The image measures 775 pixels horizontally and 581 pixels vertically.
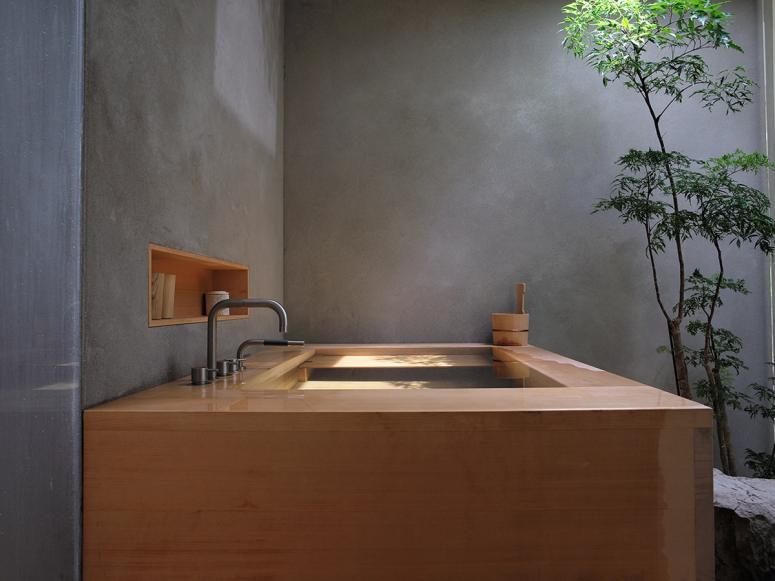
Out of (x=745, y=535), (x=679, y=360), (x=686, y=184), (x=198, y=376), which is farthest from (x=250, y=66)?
(x=745, y=535)

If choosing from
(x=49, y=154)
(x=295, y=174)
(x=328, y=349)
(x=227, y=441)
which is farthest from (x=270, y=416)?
(x=295, y=174)

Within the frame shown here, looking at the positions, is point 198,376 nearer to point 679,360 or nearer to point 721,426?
point 679,360

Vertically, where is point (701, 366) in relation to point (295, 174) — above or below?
below

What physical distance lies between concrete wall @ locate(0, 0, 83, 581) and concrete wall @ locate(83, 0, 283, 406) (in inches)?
1.9

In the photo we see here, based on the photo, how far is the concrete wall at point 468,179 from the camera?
10.9 feet

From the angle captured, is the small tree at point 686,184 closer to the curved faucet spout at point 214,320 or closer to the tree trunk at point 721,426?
the tree trunk at point 721,426

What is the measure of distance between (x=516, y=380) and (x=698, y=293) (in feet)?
7.08

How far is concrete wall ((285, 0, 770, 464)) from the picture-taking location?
3312mm

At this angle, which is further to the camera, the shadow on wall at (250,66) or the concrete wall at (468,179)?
the concrete wall at (468,179)

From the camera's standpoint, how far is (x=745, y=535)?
204 centimetres

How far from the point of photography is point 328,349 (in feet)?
8.96

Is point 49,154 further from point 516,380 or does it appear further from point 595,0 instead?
point 595,0

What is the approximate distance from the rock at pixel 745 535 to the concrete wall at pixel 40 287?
2095 mm

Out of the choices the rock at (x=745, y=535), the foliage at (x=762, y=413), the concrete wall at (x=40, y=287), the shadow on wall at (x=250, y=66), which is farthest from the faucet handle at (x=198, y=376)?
the foliage at (x=762, y=413)
